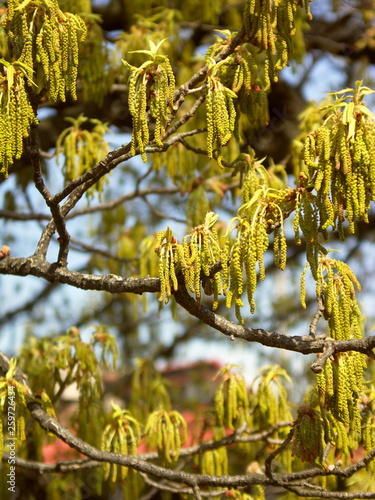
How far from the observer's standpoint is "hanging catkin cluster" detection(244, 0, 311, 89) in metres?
2.42

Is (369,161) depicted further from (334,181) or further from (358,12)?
(358,12)

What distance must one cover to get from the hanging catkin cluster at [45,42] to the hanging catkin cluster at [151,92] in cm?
21

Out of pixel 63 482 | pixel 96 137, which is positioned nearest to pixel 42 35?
pixel 96 137

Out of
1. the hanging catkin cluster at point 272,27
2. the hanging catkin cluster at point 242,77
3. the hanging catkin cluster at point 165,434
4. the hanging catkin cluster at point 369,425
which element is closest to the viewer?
the hanging catkin cluster at point 272,27

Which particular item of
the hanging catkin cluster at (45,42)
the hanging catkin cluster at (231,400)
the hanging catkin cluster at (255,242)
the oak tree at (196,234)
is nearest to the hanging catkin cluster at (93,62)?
the oak tree at (196,234)

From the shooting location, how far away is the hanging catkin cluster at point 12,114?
6.95 feet

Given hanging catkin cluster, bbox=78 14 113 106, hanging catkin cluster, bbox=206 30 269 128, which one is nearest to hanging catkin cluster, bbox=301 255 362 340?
hanging catkin cluster, bbox=206 30 269 128

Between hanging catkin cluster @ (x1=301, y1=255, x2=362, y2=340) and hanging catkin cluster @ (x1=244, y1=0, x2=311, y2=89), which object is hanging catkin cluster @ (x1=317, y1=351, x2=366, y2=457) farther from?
hanging catkin cluster @ (x1=244, y1=0, x2=311, y2=89)

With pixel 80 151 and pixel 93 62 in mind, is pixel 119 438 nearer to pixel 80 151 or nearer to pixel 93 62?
pixel 80 151

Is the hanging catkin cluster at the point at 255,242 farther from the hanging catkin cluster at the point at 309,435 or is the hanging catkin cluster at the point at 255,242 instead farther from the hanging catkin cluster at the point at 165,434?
the hanging catkin cluster at the point at 165,434

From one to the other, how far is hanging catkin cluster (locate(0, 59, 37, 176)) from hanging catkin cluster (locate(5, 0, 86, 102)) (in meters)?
0.08

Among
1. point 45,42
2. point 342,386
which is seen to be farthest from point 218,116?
point 342,386

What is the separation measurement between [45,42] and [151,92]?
37 centimetres

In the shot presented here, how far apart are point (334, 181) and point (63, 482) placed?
305 cm
